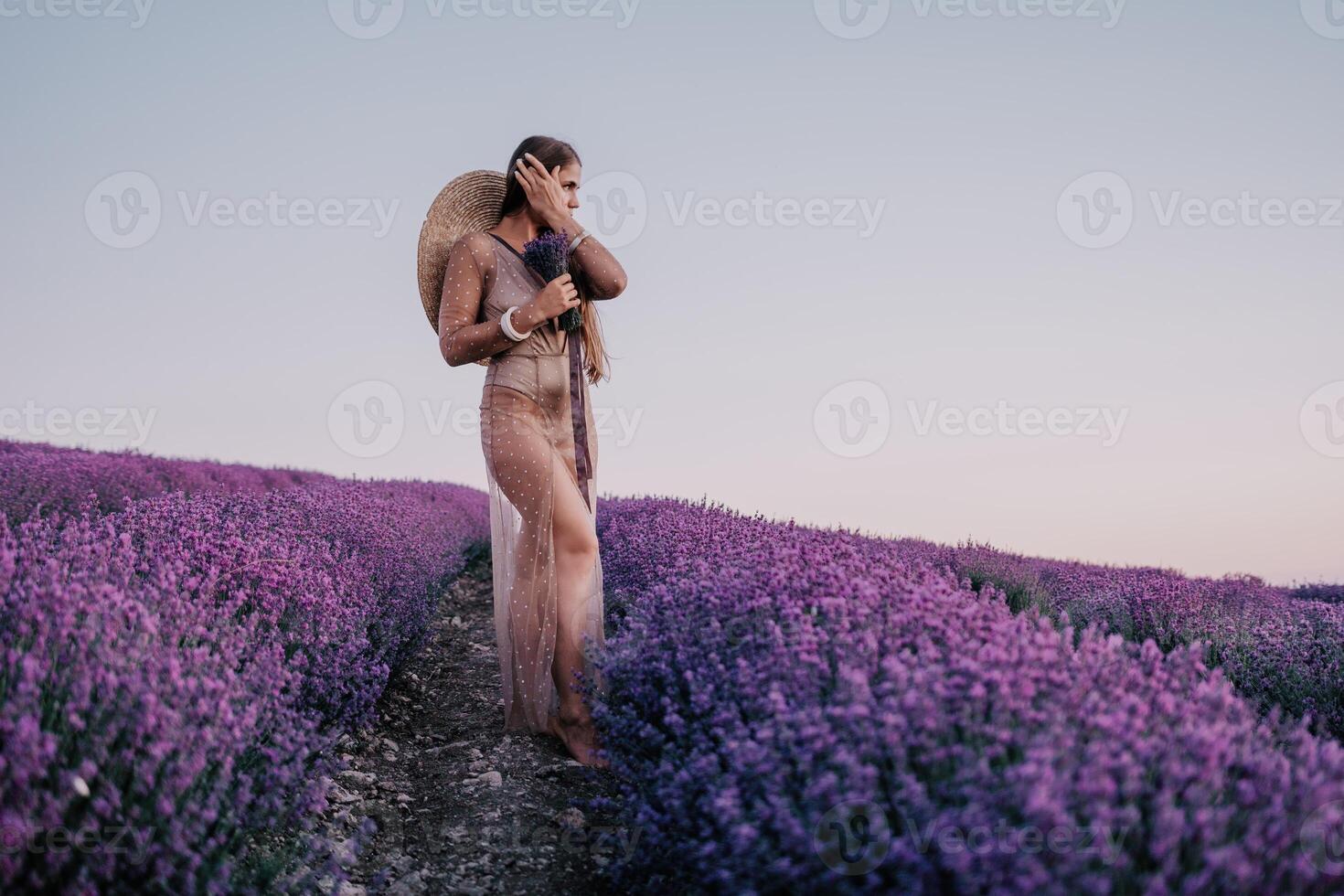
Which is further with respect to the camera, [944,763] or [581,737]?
[581,737]

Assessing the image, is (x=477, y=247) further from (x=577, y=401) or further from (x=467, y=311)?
(x=577, y=401)

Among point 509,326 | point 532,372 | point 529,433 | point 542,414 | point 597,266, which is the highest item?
point 597,266

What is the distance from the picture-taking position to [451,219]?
427 centimetres

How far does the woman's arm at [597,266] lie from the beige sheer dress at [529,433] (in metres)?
0.23

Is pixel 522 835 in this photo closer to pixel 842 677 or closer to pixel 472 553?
pixel 842 677

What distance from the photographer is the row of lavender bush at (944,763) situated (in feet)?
5.09

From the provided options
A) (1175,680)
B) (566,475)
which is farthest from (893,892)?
(566,475)

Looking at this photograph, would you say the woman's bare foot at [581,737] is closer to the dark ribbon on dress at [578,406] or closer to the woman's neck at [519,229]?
the dark ribbon on dress at [578,406]

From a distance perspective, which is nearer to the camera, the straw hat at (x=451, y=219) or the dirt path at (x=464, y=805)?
the dirt path at (x=464, y=805)

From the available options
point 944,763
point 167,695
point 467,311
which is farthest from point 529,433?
point 944,763

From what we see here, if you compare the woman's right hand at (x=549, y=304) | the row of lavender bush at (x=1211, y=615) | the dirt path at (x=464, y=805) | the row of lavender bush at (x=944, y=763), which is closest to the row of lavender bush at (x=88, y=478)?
the dirt path at (x=464, y=805)

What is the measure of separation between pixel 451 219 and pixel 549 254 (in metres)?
0.87

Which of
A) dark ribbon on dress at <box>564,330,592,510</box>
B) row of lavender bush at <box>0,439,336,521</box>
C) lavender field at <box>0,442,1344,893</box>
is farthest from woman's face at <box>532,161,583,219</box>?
row of lavender bush at <box>0,439,336,521</box>

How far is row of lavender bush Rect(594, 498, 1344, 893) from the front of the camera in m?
1.55
